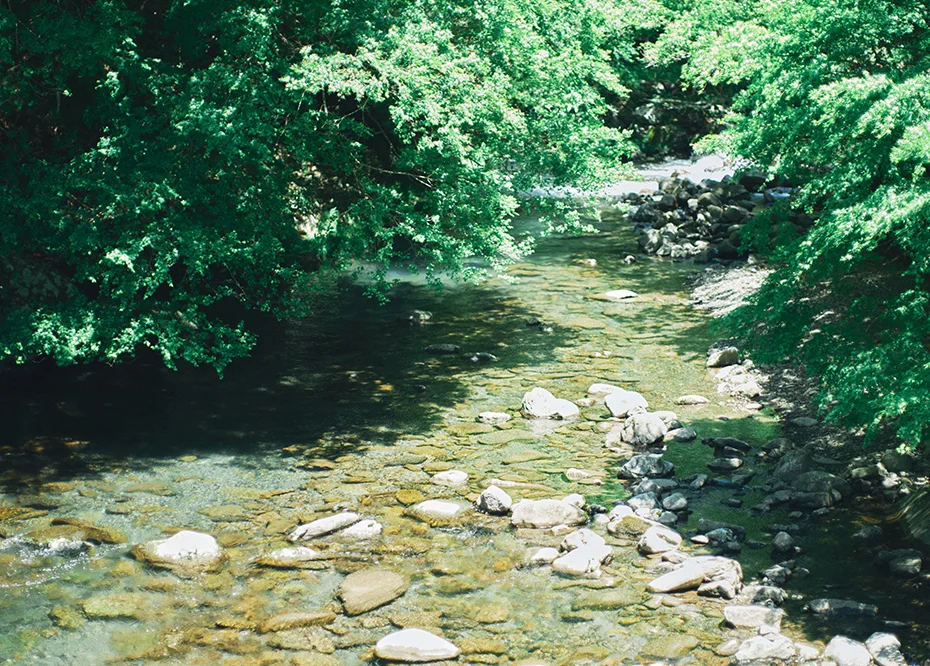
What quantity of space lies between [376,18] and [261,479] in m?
6.05

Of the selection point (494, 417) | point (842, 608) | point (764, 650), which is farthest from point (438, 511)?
point (842, 608)

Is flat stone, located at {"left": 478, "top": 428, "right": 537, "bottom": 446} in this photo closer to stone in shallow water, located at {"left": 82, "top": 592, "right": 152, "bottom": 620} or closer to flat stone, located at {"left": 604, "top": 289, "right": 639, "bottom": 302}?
stone in shallow water, located at {"left": 82, "top": 592, "right": 152, "bottom": 620}

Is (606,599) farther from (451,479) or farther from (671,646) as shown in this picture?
(451,479)

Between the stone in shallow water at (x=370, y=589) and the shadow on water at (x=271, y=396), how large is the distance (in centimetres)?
299

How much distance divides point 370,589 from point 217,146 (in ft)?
18.3

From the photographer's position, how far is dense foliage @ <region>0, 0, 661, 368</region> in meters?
10.5

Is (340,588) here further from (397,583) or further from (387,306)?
(387,306)

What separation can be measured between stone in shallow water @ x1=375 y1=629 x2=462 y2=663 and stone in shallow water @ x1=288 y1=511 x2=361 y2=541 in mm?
2002

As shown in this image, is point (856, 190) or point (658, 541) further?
point (658, 541)

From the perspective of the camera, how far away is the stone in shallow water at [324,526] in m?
8.93

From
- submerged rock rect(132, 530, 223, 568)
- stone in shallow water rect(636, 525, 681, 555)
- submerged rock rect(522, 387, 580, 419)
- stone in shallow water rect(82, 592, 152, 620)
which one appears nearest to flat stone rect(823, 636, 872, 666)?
stone in shallow water rect(636, 525, 681, 555)

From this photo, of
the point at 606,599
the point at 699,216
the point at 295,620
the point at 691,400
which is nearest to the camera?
the point at 295,620

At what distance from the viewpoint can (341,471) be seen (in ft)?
34.5

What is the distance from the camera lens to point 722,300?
56.0ft
